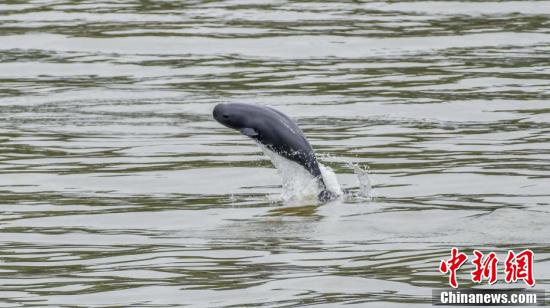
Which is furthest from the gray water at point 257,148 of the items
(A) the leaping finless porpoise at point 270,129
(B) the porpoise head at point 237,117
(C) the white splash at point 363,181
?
(B) the porpoise head at point 237,117

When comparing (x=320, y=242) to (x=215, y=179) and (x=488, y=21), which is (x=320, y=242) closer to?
(x=215, y=179)

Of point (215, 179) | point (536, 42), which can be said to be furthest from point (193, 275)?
point (536, 42)

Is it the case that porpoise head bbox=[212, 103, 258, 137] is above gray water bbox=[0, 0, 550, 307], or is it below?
above

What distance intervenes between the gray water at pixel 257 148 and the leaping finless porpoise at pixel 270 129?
46 cm

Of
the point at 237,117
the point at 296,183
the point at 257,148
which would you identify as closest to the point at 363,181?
the point at 296,183

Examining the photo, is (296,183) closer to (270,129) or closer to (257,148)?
(270,129)

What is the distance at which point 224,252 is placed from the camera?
38.0 ft

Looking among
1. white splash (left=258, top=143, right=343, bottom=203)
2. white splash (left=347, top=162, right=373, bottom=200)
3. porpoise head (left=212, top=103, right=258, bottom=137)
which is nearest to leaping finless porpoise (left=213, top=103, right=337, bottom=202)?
porpoise head (left=212, top=103, right=258, bottom=137)

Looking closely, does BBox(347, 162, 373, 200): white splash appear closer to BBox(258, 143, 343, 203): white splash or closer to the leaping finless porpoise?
BBox(258, 143, 343, 203): white splash

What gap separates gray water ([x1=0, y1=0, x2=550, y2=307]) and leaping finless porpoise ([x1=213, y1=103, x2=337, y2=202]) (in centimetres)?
46

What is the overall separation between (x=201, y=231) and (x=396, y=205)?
182 cm

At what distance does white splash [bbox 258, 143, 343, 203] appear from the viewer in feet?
46.0

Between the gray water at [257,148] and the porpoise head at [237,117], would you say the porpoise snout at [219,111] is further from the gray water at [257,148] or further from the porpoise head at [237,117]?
the gray water at [257,148]

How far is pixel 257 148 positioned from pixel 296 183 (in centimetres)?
281
